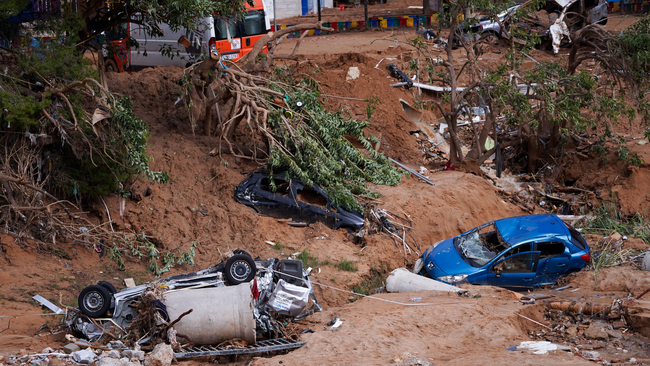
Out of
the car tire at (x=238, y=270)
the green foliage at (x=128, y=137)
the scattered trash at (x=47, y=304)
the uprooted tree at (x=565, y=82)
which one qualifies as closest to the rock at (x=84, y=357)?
the scattered trash at (x=47, y=304)

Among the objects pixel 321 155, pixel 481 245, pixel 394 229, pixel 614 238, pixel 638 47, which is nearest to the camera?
pixel 481 245

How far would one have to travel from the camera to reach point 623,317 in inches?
313

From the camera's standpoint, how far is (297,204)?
38.3ft

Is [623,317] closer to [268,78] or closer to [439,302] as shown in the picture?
[439,302]

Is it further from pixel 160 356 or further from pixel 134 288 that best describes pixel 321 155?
pixel 160 356

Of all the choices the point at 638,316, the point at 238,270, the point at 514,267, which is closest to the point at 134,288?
the point at 238,270

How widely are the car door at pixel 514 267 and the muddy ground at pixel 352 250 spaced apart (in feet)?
1.35

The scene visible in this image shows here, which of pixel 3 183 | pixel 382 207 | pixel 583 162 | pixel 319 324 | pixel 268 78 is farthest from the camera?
pixel 583 162

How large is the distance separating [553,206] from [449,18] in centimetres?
587

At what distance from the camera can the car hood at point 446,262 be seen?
402 inches

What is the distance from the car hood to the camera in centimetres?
1022

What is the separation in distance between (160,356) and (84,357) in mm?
939

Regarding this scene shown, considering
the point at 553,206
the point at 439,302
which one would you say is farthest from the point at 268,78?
the point at 553,206

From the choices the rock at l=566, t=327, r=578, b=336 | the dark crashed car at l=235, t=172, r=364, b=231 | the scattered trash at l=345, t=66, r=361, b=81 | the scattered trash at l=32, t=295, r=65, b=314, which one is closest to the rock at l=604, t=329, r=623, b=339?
the rock at l=566, t=327, r=578, b=336
